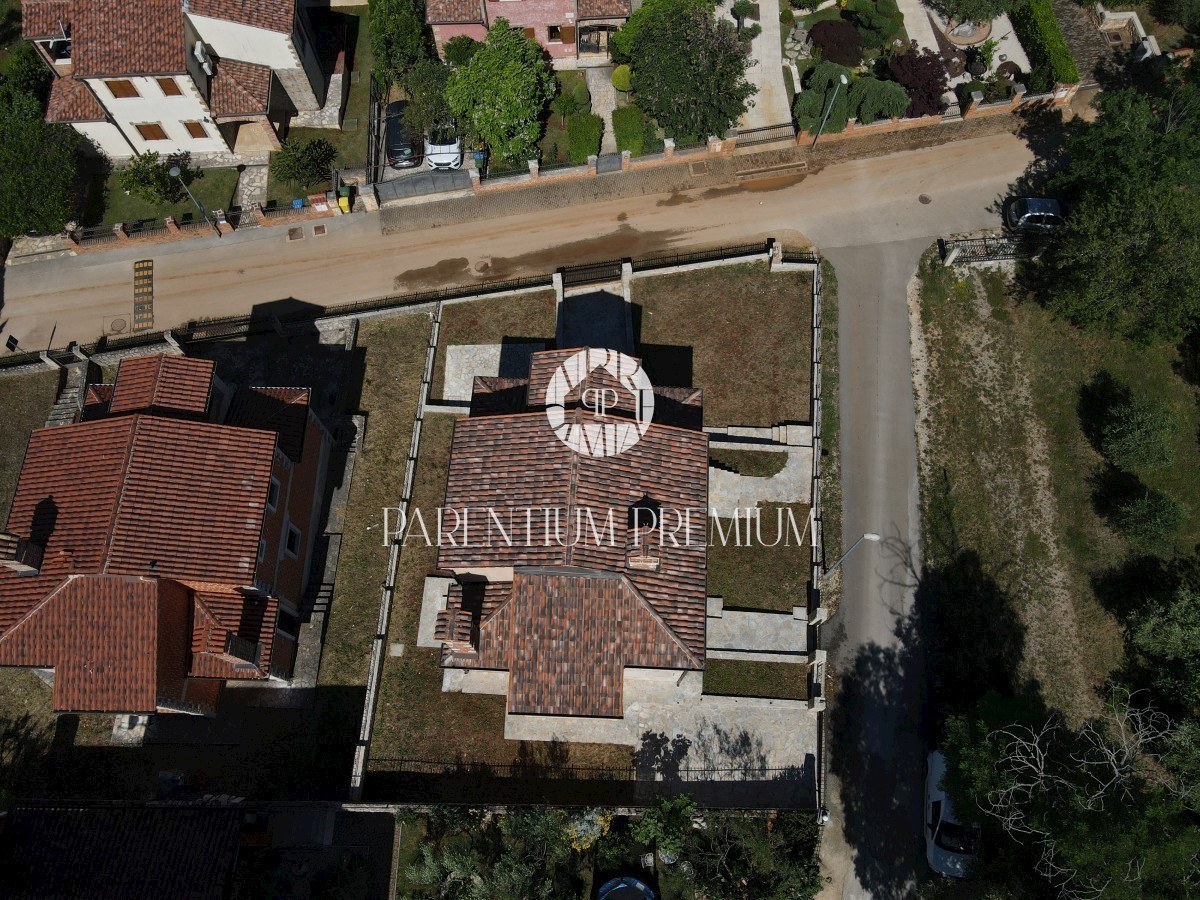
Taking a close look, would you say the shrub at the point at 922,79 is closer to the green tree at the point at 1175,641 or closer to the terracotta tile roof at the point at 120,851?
the green tree at the point at 1175,641

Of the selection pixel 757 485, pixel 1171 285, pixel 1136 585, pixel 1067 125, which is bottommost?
pixel 1136 585

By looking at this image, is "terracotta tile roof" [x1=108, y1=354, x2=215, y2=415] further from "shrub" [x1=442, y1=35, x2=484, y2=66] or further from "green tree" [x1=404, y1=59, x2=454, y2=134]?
"shrub" [x1=442, y1=35, x2=484, y2=66]

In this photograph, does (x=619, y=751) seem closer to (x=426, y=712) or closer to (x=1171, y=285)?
(x=426, y=712)

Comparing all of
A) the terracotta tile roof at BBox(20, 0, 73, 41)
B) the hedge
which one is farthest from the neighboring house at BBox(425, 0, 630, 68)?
the hedge

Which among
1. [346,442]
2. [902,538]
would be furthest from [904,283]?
[346,442]

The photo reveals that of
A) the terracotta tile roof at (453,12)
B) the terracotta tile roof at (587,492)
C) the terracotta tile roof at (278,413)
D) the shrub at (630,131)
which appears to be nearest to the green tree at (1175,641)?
the terracotta tile roof at (587,492)

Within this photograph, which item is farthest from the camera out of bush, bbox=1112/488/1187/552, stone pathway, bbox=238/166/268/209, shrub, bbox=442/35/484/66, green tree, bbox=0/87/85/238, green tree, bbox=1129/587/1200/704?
stone pathway, bbox=238/166/268/209
